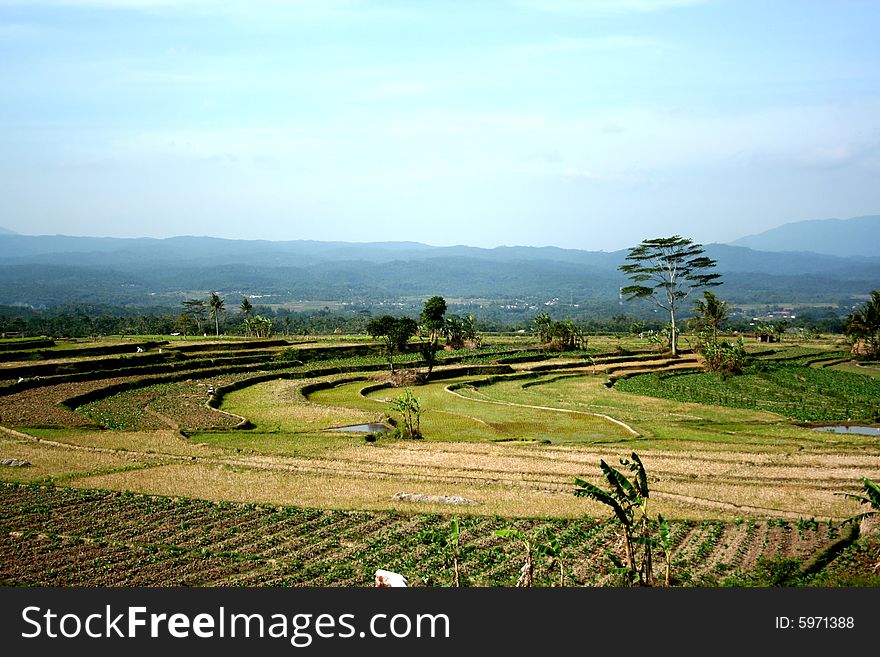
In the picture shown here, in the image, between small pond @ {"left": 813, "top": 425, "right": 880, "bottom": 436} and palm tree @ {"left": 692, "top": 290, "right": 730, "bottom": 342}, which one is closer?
small pond @ {"left": 813, "top": 425, "right": 880, "bottom": 436}

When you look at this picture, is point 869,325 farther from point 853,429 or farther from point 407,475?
point 407,475

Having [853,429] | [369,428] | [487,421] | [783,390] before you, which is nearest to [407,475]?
[369,428]

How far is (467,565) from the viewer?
16.4 m

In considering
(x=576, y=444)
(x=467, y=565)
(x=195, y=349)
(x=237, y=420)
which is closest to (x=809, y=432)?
(x=576, y=444)

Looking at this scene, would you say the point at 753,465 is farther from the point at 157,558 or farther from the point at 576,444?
the point at 157,558

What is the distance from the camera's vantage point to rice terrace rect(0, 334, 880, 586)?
16375 millimetres

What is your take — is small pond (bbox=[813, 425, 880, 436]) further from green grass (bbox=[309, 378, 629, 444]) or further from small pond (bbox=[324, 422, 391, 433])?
small pond (bbox=[324, 422, 391, 433])

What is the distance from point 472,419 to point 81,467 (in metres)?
21.0

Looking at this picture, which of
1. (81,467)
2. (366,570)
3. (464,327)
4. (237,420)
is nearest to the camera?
(366,570)

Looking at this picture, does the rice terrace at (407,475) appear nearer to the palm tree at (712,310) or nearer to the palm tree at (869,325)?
the palm tree at (869,325)

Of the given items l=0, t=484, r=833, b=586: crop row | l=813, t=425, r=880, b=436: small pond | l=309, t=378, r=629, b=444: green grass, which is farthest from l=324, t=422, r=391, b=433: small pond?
l=813, t=425, r=880, b=436: small pond

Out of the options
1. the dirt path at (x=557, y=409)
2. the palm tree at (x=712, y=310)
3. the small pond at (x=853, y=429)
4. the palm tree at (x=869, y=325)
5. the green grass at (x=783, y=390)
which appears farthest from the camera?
the palm tree at (x=712, y=310)

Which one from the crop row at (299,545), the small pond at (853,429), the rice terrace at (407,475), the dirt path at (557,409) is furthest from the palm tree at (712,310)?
the crop row at (299,545)

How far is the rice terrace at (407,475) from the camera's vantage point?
53.7 feet
